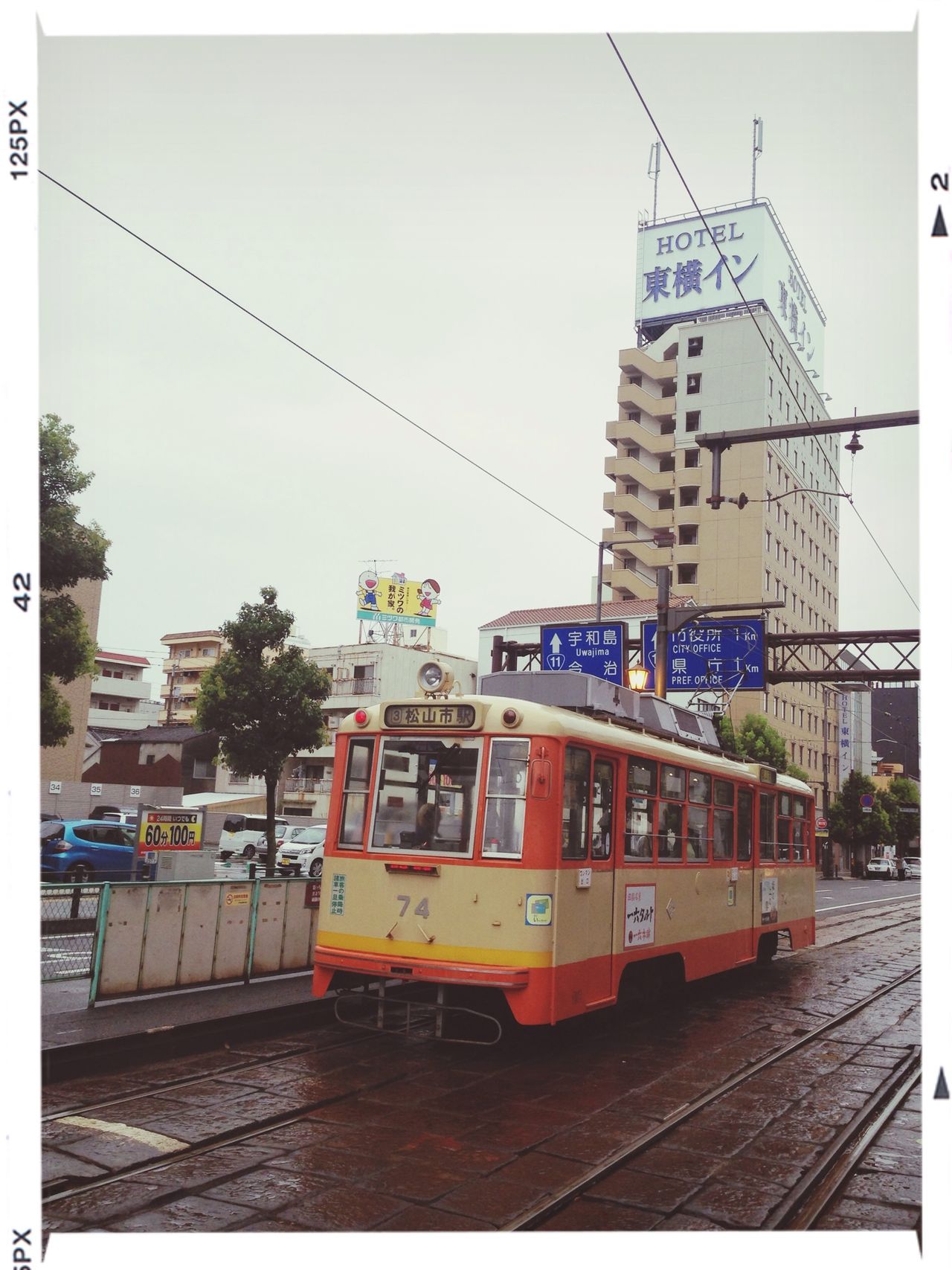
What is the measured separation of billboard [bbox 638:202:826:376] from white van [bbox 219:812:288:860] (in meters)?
45.6

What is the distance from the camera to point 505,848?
8609mm

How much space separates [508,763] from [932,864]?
480cm

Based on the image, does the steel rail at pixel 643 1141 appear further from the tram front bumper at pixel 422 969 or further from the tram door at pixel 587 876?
the tram front bumper at pixel 422 969

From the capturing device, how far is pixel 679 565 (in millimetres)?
65812

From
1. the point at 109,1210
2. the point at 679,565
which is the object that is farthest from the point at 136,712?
the point at 109,1210

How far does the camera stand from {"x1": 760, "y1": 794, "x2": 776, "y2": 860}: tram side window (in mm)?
14406

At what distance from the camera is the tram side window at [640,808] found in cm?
998

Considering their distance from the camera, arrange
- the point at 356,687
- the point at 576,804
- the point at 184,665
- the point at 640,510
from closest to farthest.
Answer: the point at 576,804 < the point at 356,687 < the point at 640,510 < the point at 184,665

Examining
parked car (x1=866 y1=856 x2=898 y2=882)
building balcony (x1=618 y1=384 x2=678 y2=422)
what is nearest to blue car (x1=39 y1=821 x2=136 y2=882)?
parked car (x1=866 y1=856 x2=898 y2=882)

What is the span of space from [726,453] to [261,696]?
42.0 meters

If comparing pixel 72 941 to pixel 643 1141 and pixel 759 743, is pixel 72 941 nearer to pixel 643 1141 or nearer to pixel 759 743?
pixel 643 1141

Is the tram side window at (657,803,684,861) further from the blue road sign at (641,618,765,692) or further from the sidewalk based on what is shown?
the blue road sign at (641,618,765,692)

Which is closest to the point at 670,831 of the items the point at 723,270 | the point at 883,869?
the point at 883,869

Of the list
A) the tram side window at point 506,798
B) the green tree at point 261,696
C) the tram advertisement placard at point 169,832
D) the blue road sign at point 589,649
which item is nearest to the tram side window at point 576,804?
the tram side window at point 506,798
